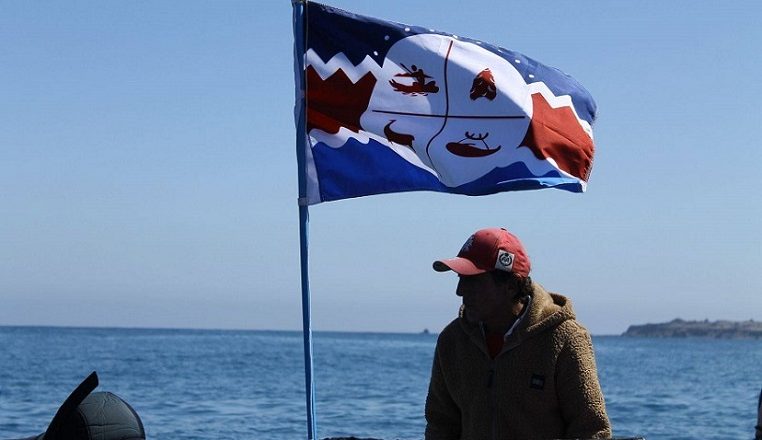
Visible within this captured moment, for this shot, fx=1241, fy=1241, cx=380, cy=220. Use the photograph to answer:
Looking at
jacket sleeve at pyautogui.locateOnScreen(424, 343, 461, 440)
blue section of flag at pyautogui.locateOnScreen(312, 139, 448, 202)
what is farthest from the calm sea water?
jacket sleeve at pyautogui.locateOnScreen(424, 343, 461, 440)

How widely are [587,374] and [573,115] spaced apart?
2.64 m

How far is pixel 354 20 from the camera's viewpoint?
688cm

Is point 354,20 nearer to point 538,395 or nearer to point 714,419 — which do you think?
point 538,395

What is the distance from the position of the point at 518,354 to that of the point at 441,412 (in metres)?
0.51

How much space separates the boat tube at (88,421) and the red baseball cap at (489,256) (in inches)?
51.1

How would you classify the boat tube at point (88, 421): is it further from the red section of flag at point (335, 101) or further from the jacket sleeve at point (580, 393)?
the red section of flag at point (335, 101)

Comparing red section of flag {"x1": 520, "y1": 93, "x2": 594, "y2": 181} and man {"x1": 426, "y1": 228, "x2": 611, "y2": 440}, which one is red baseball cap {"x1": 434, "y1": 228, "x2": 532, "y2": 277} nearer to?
man {"x1": 426, "y1": 228, "x2": 611, "y2": 440}

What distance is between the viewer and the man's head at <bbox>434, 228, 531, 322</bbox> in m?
4.49

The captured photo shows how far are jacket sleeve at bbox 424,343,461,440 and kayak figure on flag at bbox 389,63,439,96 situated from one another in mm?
2237

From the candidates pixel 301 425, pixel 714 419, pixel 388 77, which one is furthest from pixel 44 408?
pixel 388 77

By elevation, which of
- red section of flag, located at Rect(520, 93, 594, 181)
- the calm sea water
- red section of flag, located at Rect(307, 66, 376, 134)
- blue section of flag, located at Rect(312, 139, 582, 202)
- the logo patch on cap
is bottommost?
the calm sea water

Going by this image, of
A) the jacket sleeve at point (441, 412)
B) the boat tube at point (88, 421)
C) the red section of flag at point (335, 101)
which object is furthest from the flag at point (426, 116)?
the boat tube at point (88, 421)

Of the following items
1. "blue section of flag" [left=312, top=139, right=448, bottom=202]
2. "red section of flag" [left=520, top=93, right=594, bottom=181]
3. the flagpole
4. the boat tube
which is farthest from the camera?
"red section of flag" [left=520, top=93, right=594, bottom=181]

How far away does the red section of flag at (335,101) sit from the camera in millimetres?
6625
